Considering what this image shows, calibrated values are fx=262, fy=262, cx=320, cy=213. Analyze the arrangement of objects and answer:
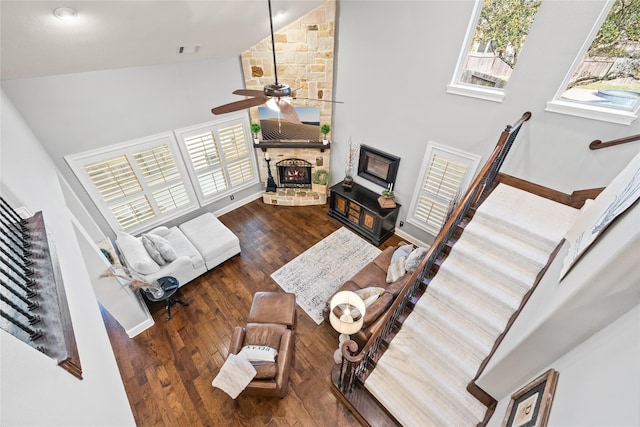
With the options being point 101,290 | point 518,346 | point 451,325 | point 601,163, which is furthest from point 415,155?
point 101,290

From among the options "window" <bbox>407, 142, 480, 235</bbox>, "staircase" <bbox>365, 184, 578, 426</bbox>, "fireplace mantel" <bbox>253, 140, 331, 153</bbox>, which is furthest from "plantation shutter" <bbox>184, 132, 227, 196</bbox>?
"staircase" <bbox>365, 184, 578, 426</bbox>

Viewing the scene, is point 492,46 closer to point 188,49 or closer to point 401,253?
point 401,253

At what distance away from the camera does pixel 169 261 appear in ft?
14.0

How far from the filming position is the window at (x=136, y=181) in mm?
4188

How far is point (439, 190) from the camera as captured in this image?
453cm

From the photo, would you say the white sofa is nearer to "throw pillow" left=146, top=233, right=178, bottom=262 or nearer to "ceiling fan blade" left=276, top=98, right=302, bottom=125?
"throw pillow" left=146, top=233, right=178, bottom=262

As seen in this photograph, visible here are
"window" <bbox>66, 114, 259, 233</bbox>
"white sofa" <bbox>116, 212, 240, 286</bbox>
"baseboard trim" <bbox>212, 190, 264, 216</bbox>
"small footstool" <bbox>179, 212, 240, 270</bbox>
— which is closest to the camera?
"white sofa" <bbox>116, 212, 240, 286</bbox>

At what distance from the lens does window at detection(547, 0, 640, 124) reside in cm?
263

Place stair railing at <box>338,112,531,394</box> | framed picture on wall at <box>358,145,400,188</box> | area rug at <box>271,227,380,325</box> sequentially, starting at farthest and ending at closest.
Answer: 1. framed picture on wall at <box>358,145,400,188</box>
2. area rug at <box>271,227,380,325</box>
3. stair railing at <box>338,112,531,394</box>

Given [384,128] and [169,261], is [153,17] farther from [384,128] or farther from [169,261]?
[384,128]

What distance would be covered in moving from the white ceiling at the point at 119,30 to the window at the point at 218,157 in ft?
4.29

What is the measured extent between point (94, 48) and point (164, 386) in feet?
13.6

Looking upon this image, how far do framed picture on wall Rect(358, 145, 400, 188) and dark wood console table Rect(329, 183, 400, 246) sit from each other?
346mm

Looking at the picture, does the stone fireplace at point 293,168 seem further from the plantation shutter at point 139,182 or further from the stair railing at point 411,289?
the stair railing at point 411,289
